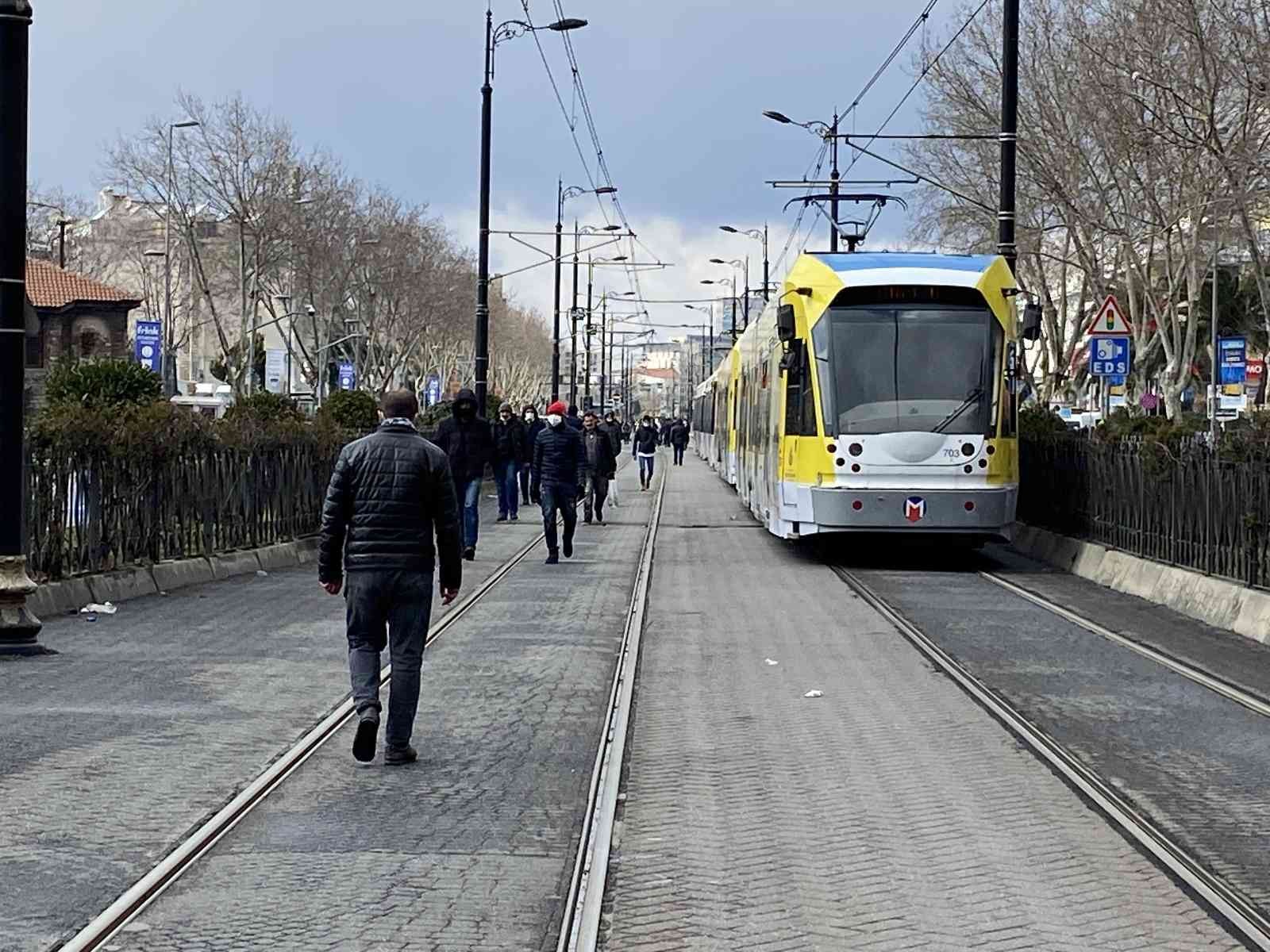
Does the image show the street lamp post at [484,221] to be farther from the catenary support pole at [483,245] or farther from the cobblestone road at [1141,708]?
the cobblestone road at [1141,708]

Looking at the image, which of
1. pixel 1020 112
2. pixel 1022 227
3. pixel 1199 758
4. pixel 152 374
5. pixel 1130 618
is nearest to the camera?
pixel 1199 758

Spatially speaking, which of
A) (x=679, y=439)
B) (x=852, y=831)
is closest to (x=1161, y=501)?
(x=852, y=831)

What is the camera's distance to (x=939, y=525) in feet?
66.7

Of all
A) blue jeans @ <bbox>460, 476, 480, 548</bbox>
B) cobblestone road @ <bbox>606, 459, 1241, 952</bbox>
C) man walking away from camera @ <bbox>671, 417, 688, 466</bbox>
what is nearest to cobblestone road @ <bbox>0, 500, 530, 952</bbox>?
cobblestone road @ <bbox>606, 459, 1241, 952</bbox>

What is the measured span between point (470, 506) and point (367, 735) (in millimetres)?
12496

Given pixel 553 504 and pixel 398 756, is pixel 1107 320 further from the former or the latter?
pixel 398 756

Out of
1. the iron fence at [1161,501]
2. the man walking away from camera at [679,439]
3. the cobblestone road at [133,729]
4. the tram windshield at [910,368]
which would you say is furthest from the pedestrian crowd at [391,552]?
the man walking away from camera at [679,439]

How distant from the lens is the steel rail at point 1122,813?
20.7ft

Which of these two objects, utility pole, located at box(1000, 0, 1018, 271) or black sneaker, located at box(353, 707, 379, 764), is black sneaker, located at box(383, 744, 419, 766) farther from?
utility pole, located at box(1000, 0, 1018, 271)

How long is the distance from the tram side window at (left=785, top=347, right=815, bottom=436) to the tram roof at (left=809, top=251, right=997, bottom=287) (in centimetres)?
100

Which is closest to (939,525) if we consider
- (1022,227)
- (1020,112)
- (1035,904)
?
(1035,904)

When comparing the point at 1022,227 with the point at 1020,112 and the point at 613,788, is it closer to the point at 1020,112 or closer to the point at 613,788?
the point at 1020,112

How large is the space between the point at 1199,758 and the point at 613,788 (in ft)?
9.73

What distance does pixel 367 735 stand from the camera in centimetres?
877
